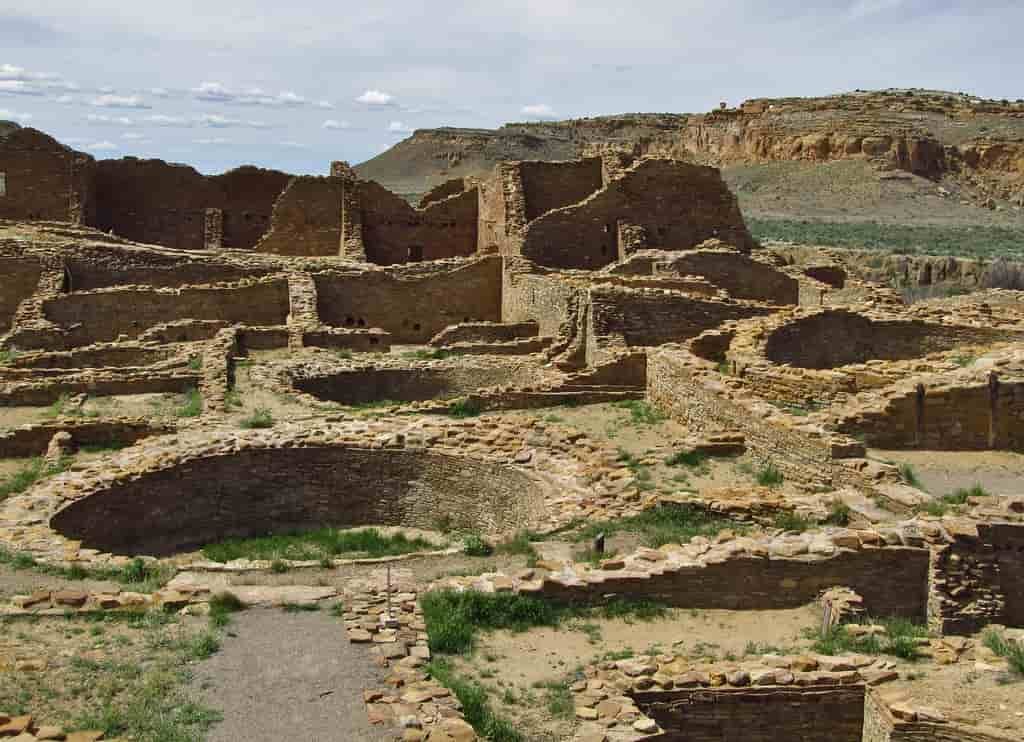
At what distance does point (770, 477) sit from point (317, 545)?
14.0ft

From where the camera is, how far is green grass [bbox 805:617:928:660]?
25.3ft

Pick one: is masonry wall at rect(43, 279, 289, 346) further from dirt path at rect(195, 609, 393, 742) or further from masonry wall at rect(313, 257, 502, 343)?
dirt path at rect(195, 609, 393, 742)

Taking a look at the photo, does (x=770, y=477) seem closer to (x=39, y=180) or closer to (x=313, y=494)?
(x=313, y=494)

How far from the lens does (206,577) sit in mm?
8867

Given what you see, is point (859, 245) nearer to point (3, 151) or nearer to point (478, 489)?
point (3, 151)

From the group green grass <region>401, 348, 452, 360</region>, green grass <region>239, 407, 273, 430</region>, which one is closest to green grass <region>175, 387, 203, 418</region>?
green grass <region>239, 407, 273, 430</region>

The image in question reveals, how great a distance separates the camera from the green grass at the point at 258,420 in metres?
13.0

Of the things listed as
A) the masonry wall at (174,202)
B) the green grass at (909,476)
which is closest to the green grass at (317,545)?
the green grass at (909,476)

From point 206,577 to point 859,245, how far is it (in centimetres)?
3907

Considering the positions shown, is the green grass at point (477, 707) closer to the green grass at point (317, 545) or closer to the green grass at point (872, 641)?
the green grass at point (872, 641)

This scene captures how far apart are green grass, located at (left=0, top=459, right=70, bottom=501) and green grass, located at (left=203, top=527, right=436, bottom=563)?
1861 millimetres

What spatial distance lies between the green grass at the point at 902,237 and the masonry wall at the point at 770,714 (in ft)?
116

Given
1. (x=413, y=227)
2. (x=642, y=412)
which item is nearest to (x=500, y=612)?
(x=642, y=412)

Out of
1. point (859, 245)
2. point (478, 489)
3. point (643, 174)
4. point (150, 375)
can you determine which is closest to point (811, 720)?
point (478, 489)
